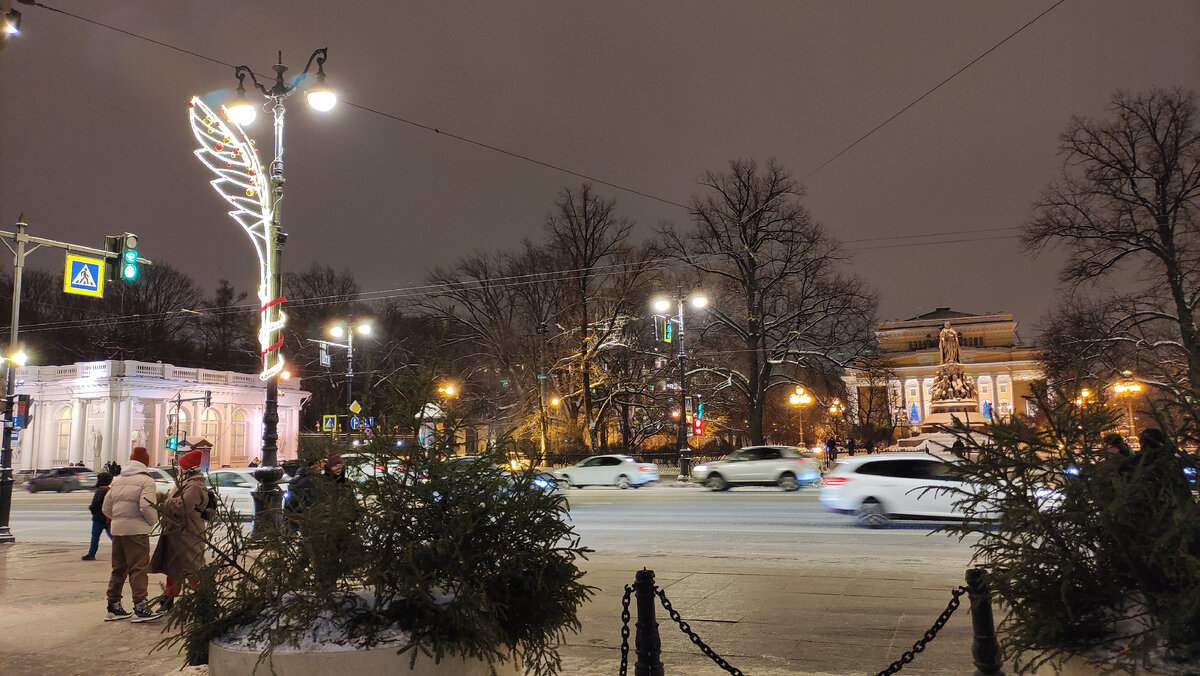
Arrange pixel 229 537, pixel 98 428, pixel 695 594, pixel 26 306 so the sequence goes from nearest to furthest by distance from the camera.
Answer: pixel 229 537
pixel 695 594
pixel 98 428
pixel 26 306

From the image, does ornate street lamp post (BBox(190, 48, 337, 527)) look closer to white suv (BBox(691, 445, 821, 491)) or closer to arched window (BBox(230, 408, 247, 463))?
white suv (BBox(691, 445, 821, 491))

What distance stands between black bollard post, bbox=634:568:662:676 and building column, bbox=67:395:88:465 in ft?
215

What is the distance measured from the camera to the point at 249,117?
13883 mm

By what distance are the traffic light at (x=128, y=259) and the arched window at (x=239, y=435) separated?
55.9 meters

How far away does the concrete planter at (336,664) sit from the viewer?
4.11 metres

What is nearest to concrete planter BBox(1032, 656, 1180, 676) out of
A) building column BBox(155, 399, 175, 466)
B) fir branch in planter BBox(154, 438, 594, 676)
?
fir branch in planter BBox(154, 438, 594, 676)

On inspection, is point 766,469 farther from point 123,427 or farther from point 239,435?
point 239,435

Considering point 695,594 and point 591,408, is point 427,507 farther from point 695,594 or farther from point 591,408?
point 591,408

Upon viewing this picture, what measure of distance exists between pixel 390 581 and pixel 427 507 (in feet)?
1.41

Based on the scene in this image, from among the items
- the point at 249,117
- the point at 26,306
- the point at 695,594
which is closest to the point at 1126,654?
the point at 695,594

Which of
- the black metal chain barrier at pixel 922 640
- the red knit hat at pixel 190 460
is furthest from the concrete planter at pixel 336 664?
the red knit hat at pixel 190 460

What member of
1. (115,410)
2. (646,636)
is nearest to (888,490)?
(646,636)

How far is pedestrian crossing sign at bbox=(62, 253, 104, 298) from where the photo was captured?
17.3m

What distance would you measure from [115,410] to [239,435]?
12.2 meters
